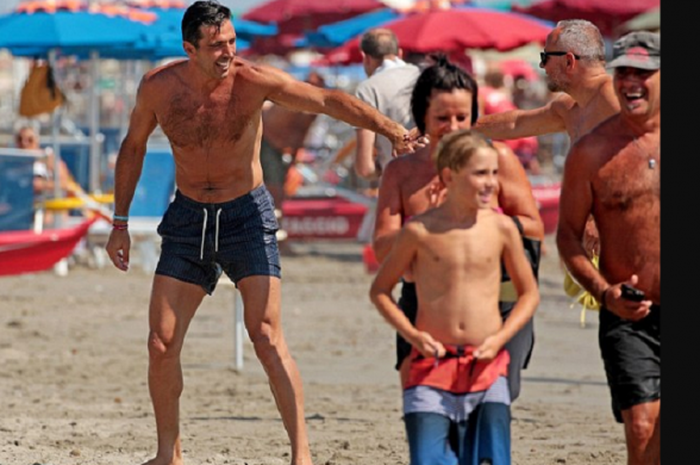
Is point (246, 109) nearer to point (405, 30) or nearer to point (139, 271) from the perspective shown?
point (139, 271)

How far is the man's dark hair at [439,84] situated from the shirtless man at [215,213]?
1.10 metres

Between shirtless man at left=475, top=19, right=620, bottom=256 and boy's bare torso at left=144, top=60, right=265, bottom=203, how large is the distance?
0.95 m

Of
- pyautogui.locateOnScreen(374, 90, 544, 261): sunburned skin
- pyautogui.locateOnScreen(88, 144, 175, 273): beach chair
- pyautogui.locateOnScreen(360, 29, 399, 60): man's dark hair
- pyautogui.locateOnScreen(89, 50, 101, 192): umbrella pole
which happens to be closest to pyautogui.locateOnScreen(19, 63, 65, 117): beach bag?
pyautogui.locateOnScreen(89, 50, 101, 192): umbrella pole

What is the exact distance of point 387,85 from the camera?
8453 mm

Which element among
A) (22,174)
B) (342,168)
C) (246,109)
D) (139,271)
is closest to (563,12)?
(342,168)

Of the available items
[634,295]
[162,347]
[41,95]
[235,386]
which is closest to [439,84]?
[634,295]

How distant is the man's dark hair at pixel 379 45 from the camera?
8656mm

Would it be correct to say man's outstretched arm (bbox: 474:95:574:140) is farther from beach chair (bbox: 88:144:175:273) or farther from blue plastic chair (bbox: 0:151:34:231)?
beach chair (bbox: 88:144:175:273)

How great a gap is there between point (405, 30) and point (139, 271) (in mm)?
4141

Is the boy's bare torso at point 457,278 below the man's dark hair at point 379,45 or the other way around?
below

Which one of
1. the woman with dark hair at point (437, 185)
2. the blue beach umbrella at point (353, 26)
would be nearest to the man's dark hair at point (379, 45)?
the woman with dark hair at point (437, 185)

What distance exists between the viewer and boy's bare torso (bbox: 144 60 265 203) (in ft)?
20.9

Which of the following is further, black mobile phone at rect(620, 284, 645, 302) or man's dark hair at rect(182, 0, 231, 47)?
man's dark hair at rect(182, 0, 231, 47)

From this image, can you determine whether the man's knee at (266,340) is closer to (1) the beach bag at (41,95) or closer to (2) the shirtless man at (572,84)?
(2) the shirtless man at (572,84)
